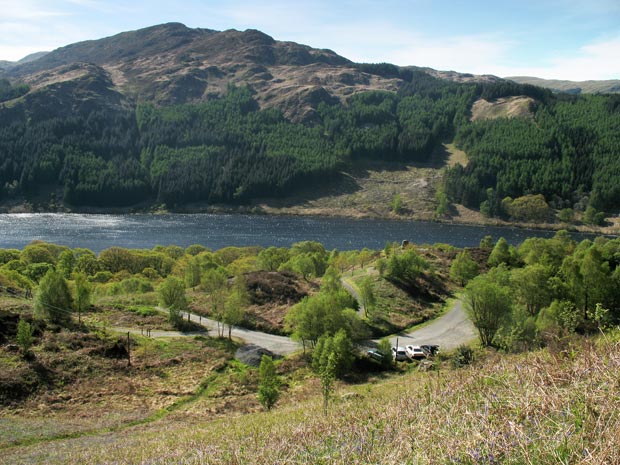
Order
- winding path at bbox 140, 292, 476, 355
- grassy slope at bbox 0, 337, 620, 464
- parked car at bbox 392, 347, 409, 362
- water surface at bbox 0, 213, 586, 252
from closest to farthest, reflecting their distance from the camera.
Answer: grassy slope at bbox 0, 337, 620, 464, parked car at bbox 392, 347, 409, 362, winding path at bbox 140, 292, 476, 355, water surface at bbox 0, 213, 586, 252

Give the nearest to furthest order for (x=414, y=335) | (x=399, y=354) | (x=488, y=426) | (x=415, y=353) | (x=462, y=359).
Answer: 1. (x=488, y=426)
2. (x=462, y=359)
3. (x=415, y=353)
4. (x=399, y=354)
5. (x=414, y=335)

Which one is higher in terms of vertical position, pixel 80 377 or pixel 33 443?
pixel 33 443

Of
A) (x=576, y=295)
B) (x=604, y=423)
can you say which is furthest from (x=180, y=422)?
(x=576, y=295)

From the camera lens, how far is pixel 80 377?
38.4 meters

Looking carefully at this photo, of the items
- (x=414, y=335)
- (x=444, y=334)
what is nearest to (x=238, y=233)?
(x=414, y=335)

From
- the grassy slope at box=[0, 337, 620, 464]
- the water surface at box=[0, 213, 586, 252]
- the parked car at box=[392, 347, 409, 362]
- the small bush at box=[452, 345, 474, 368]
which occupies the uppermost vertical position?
the grassy slope at box=[0, 337, 620, 464]

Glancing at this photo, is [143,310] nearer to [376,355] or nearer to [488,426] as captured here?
[376,355]

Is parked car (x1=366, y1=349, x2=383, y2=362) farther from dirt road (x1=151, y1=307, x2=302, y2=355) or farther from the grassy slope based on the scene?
the grassy slope

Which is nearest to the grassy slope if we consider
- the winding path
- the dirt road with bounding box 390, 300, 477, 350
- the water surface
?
the winding path

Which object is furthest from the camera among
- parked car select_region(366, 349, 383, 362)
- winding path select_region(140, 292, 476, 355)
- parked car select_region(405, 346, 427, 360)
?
winding path select_region(140, 292, 476, 355)

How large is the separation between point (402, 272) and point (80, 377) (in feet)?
160

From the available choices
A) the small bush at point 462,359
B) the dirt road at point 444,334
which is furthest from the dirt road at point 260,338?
the small bush at point 462,359

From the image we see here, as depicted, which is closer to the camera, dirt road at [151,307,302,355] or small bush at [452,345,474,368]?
small bush at [452,345,474,368]

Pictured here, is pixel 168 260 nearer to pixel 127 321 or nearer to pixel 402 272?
pixel 127 321
